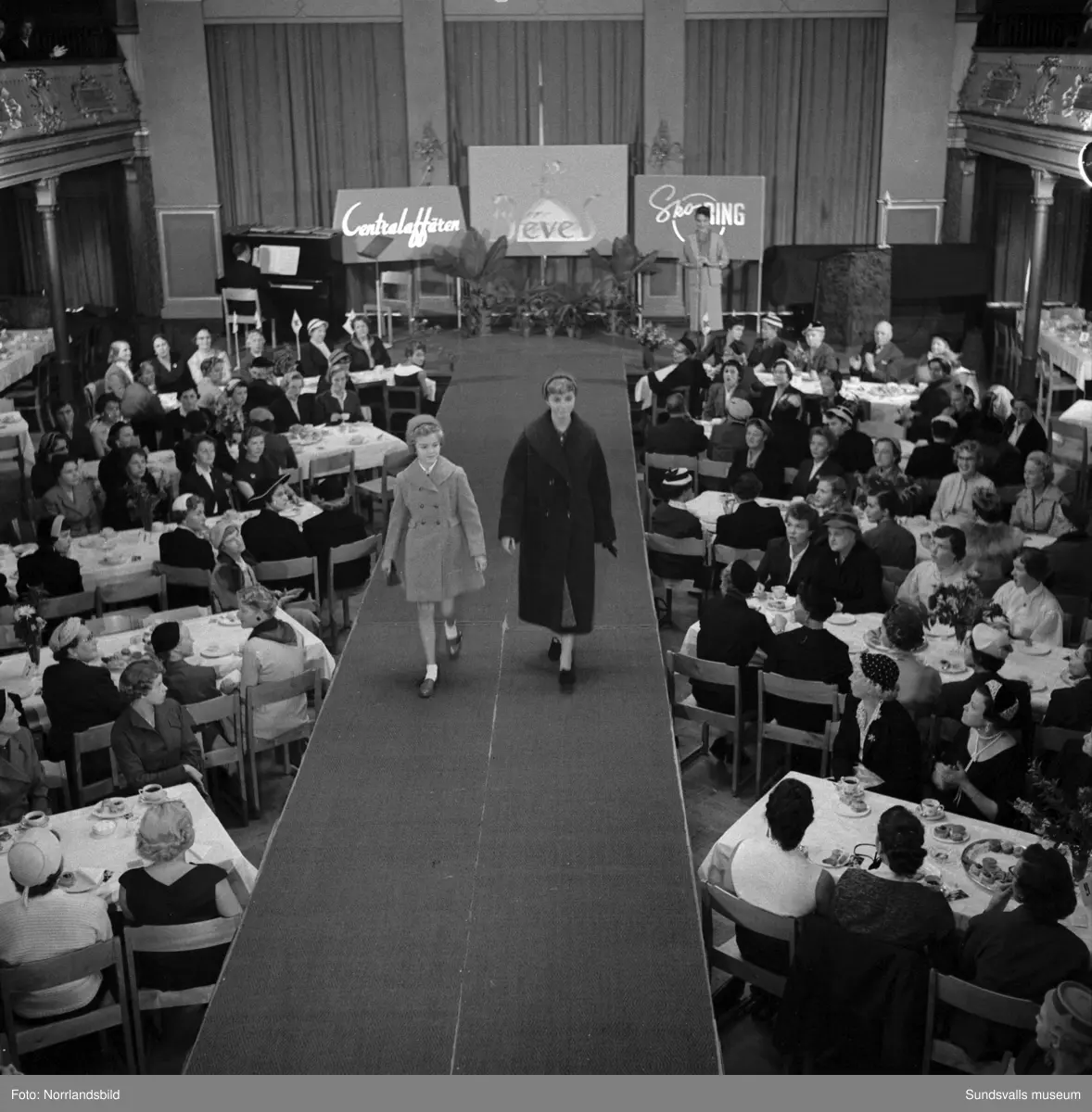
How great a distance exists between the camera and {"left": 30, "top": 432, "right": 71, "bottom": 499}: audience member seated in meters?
10.2

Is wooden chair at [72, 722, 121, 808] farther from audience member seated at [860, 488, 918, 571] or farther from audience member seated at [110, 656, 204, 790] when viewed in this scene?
audience member seated at [860, 488, 918, 571]

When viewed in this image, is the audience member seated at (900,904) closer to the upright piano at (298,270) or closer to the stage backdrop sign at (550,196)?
the upright piano at (298,270)

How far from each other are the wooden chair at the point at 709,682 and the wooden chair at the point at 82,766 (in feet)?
8.32

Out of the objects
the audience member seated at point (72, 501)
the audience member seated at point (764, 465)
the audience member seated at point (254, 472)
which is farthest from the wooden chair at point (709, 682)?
the audience member seated at point (72, 501)

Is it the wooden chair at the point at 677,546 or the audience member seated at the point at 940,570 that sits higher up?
the audience member seated at the point at 940,570

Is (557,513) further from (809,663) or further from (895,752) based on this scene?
(895,752)

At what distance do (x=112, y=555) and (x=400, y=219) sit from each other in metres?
9.53

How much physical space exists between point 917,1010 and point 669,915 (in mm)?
1005

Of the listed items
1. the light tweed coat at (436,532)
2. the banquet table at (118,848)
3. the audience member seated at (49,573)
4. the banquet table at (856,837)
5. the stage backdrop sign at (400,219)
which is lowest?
the banquet table at (118,848)

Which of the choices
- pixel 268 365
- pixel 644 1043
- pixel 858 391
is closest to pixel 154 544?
pixel 268 365

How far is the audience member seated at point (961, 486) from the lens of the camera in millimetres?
9148

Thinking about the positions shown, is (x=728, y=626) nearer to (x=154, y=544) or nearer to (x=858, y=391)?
(x=154, y=544)

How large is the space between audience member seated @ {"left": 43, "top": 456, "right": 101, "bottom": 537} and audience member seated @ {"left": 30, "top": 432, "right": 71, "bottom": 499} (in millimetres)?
136

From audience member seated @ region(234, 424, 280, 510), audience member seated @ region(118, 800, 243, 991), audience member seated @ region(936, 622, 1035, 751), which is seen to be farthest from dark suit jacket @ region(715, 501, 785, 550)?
audience member seated @ region(118, 800, 243, 991)
